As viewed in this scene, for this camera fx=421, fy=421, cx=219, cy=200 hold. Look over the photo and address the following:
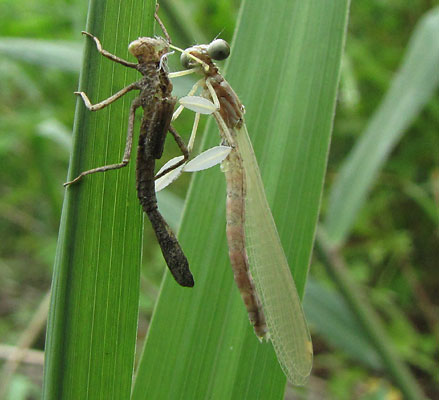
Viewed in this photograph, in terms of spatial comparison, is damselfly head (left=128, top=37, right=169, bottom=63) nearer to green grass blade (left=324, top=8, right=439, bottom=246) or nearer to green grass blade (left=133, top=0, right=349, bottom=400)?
green grass blade (left=133, top=0, right=349, bottom=400)

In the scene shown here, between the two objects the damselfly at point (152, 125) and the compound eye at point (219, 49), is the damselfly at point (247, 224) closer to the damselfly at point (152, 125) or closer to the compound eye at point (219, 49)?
the compound eye at point (219, 49)

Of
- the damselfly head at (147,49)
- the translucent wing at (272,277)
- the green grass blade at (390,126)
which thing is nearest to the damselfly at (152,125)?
the damselfly head at (147,49)

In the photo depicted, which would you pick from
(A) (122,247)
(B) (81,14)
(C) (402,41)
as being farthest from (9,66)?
(C) (402,41)

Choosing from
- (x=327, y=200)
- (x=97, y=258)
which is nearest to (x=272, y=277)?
(x=97, y=258)

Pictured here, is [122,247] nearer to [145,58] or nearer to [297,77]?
[145,58]

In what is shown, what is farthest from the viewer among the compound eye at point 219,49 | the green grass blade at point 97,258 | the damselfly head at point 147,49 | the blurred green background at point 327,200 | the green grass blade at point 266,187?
the blurred green background at point 327,200

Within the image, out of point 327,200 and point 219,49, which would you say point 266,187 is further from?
point 327,200

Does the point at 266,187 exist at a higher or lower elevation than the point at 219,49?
lower
